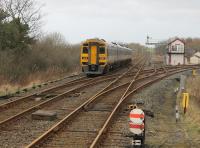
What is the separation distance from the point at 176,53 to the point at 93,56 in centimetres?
4255

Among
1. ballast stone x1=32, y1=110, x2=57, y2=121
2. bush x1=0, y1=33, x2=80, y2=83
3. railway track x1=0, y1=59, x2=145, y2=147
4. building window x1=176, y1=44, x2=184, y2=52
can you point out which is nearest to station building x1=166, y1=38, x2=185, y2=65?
building window x1=176, y1=44, x2=184, y2=52

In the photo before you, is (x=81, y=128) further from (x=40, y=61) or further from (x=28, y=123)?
(x=40, y=61)

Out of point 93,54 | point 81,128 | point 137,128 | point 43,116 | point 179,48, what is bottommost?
point 81,128

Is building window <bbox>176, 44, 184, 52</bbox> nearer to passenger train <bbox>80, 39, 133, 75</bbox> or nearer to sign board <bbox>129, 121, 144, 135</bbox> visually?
passenger train <bbox>80, 39, 133, 75</bbox>

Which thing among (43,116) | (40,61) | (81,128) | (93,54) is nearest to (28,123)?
(43,116)

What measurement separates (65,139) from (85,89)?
12.5 metres

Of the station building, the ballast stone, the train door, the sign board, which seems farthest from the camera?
the station building

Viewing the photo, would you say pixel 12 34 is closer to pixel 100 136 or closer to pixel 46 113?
pixel 46 113

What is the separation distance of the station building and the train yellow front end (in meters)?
41.4

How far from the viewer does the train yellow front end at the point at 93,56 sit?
32.8 metres

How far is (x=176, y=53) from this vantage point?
73.4 meters

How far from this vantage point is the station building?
240ft

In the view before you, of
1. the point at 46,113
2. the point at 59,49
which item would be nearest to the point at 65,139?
the point at 46,113

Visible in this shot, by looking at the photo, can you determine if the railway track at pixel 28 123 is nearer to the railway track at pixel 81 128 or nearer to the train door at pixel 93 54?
the railway track at pixel 81 128
